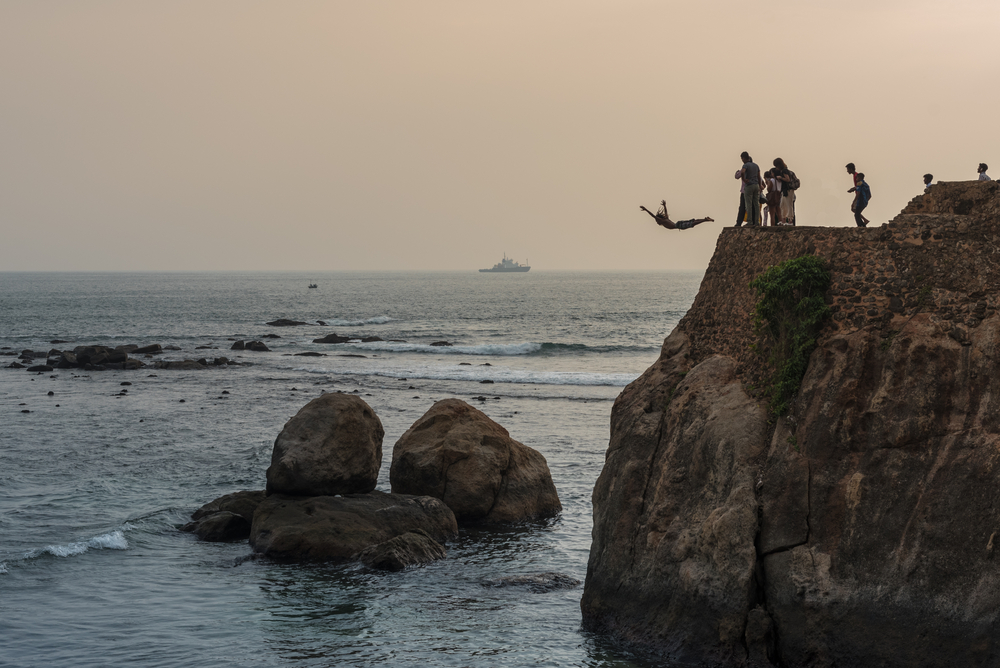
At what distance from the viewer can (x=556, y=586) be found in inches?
650

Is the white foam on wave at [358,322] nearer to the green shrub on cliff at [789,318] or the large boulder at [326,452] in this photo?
the large boulder at [326,452]

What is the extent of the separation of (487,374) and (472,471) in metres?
32.3

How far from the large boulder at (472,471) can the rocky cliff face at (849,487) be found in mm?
7022

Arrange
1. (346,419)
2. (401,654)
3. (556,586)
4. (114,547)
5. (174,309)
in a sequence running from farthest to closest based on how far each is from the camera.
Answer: (174,309) < (346,419) < (114,547) < (556,586) < (401,654)

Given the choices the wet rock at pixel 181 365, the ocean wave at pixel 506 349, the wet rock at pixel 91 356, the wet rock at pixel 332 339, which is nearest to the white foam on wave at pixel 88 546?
the wet rock at pixel 181 365

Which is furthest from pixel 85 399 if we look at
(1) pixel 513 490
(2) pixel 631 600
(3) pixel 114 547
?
(2) pixel 631 600

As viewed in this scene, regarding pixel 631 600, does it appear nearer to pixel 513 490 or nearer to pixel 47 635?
pixel 513 490

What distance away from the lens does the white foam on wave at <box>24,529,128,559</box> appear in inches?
725

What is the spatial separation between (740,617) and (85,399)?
37.0 metres

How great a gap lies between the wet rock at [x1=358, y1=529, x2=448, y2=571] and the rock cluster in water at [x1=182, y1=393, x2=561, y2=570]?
0.08 ft

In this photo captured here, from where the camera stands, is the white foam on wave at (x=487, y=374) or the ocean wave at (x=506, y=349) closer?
the white foam on wave at (x=487, y=374)

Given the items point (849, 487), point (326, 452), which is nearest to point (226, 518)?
point (326, 452)

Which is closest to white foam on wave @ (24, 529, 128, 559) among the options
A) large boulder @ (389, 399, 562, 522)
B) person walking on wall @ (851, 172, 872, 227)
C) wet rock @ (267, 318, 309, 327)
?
large boulder @ (389, 399, 562, 522)

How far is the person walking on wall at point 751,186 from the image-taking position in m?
16.8
